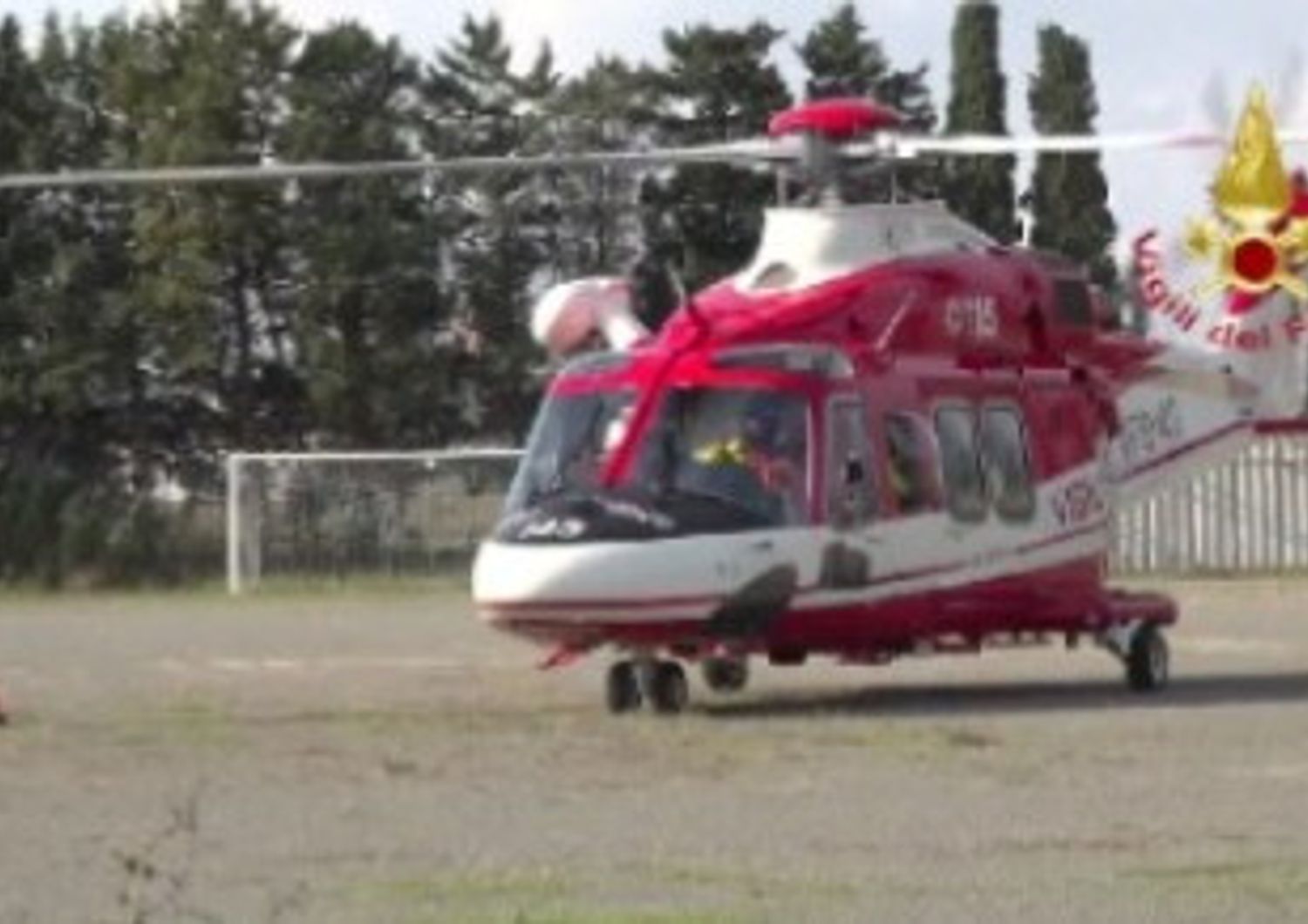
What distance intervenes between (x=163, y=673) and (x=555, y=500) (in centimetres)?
616

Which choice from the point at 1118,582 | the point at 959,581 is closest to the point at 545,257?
the point at 1118,582

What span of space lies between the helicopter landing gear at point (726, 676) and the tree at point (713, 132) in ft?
111

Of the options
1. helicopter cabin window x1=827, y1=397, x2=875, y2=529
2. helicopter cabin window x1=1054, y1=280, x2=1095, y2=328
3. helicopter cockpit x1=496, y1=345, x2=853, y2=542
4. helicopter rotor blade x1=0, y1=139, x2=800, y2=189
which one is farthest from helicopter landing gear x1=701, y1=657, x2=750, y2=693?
helicopter rotor blade x1=0, y1=139, x2=800, y2=189

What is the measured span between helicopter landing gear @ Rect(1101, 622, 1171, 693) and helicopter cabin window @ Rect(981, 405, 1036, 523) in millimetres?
1059

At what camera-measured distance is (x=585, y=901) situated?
9898 mm

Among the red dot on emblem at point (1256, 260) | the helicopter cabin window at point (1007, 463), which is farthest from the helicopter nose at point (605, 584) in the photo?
the red dot on emblem at point (1256, 260)

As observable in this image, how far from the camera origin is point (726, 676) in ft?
69.8

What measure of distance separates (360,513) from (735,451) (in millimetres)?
25987

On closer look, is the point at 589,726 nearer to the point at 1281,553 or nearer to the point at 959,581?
the point at 959,581

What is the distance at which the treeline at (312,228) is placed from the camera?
5300 centimetres

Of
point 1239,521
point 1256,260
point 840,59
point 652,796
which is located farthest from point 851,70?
point 652,796

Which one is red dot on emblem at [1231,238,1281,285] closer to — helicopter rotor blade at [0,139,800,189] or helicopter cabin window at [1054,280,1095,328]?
helicopter cabin window at [1054,280,1095,328]

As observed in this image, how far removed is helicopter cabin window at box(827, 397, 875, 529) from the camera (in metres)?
19.2

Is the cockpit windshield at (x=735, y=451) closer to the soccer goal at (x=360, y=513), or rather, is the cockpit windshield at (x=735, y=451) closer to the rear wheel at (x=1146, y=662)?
the rear wheel at (x=1146, y=662)
